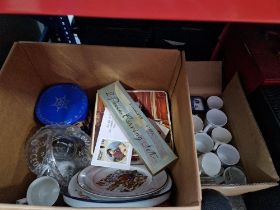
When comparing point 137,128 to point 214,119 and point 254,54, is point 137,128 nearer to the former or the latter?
point 214,119

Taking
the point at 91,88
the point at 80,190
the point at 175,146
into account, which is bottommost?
the point at 80,190

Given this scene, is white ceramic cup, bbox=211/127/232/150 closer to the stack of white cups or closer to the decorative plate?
the stack of white cups

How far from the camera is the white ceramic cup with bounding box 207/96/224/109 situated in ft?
3.00

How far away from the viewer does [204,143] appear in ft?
2.69

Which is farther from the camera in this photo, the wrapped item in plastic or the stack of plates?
the wrapped item in plastic

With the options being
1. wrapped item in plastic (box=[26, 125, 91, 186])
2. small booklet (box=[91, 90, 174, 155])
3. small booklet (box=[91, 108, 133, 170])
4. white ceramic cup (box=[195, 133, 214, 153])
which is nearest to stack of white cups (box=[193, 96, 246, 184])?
white ceramic cup (box=[195, 133, 214, 153])

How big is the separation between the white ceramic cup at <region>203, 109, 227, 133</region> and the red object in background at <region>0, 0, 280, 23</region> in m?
0.54

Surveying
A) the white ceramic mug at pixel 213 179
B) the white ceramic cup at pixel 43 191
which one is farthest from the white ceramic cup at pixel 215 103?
the white ceramic cup at pixel 43 191

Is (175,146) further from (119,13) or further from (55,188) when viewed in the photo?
(119,13)

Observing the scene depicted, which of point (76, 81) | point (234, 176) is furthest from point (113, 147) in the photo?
point (234, 176)

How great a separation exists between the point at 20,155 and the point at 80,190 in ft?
0.67

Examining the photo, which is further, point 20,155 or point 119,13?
point 20,155

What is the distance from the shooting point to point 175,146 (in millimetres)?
697

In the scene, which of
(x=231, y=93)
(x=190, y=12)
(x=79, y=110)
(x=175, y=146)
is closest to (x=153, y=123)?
(x=175, y=146)
